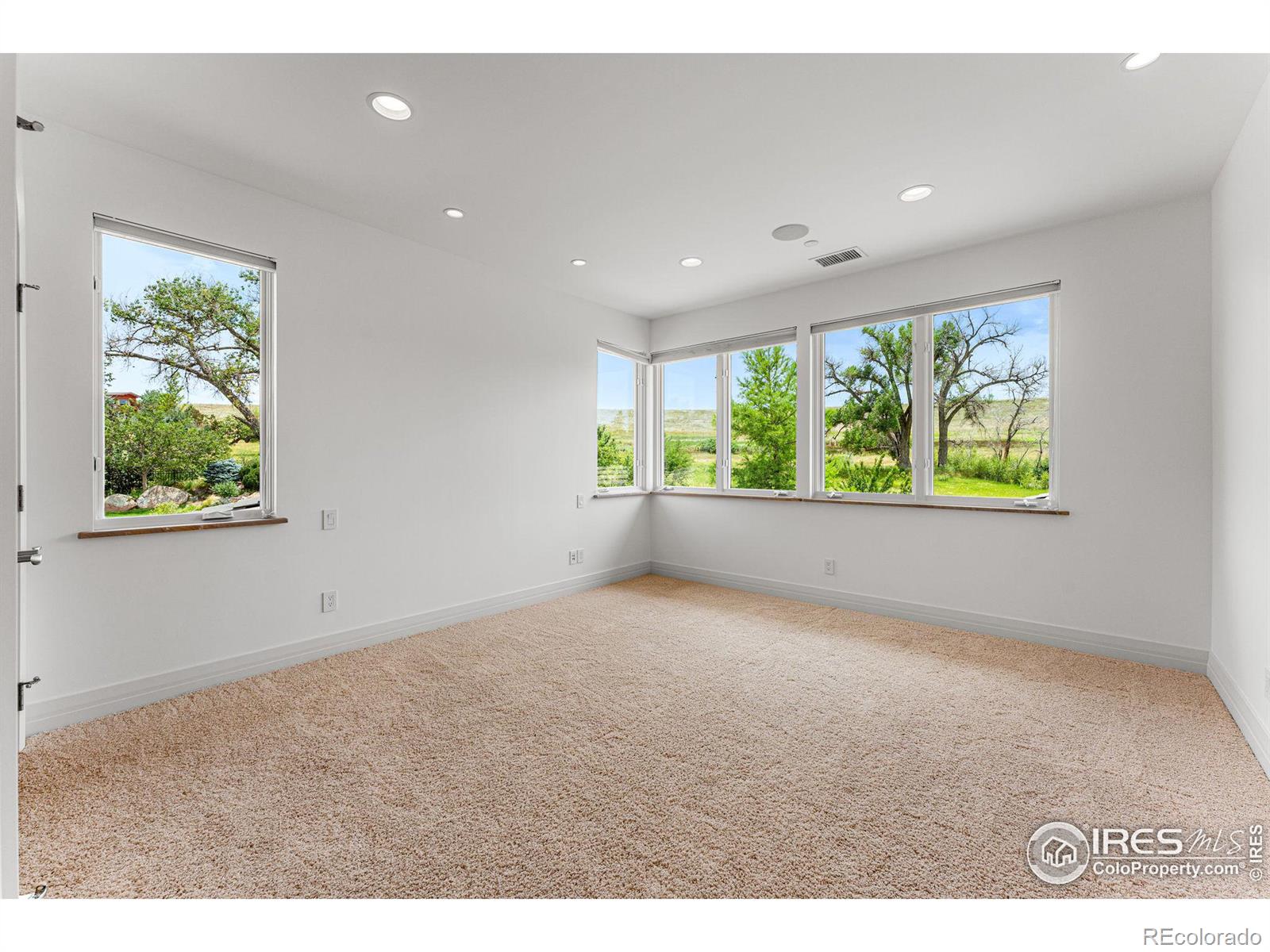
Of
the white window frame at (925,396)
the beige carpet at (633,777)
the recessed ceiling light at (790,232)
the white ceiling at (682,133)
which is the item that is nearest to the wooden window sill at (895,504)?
the white window frame at (925,396)

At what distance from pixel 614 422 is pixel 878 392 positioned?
7.67ft

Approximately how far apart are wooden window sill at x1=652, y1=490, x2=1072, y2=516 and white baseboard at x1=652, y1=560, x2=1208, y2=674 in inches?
27.0

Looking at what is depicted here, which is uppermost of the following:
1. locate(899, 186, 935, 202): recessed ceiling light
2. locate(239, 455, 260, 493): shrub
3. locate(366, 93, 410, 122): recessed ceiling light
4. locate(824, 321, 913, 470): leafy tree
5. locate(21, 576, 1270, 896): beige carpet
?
locate(899, 186, 935, 202): recessed ceiling light

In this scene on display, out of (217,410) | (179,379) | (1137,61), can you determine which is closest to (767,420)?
(1137,61)

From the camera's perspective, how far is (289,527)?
297 centimetres

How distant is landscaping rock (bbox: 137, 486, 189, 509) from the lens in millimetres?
2537

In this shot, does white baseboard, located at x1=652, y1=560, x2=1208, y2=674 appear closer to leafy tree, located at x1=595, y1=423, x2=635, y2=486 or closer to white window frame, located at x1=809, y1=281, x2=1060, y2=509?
A: white window frame, located at x1=809, y1=281, x2=1060, y2=509

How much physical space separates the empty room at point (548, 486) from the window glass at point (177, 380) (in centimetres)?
2

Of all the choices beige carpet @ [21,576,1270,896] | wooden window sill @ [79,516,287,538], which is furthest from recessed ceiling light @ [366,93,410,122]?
beige carpet @ [21,576,1270,896]

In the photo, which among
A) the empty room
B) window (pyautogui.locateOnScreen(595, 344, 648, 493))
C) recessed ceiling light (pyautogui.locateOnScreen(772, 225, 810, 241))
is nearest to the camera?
the empty room

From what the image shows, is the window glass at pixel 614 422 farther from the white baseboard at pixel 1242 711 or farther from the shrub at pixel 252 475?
the white baseboard at pixel 1242 711

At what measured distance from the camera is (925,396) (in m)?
3.83

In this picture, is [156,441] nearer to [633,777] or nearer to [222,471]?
[222,471]
